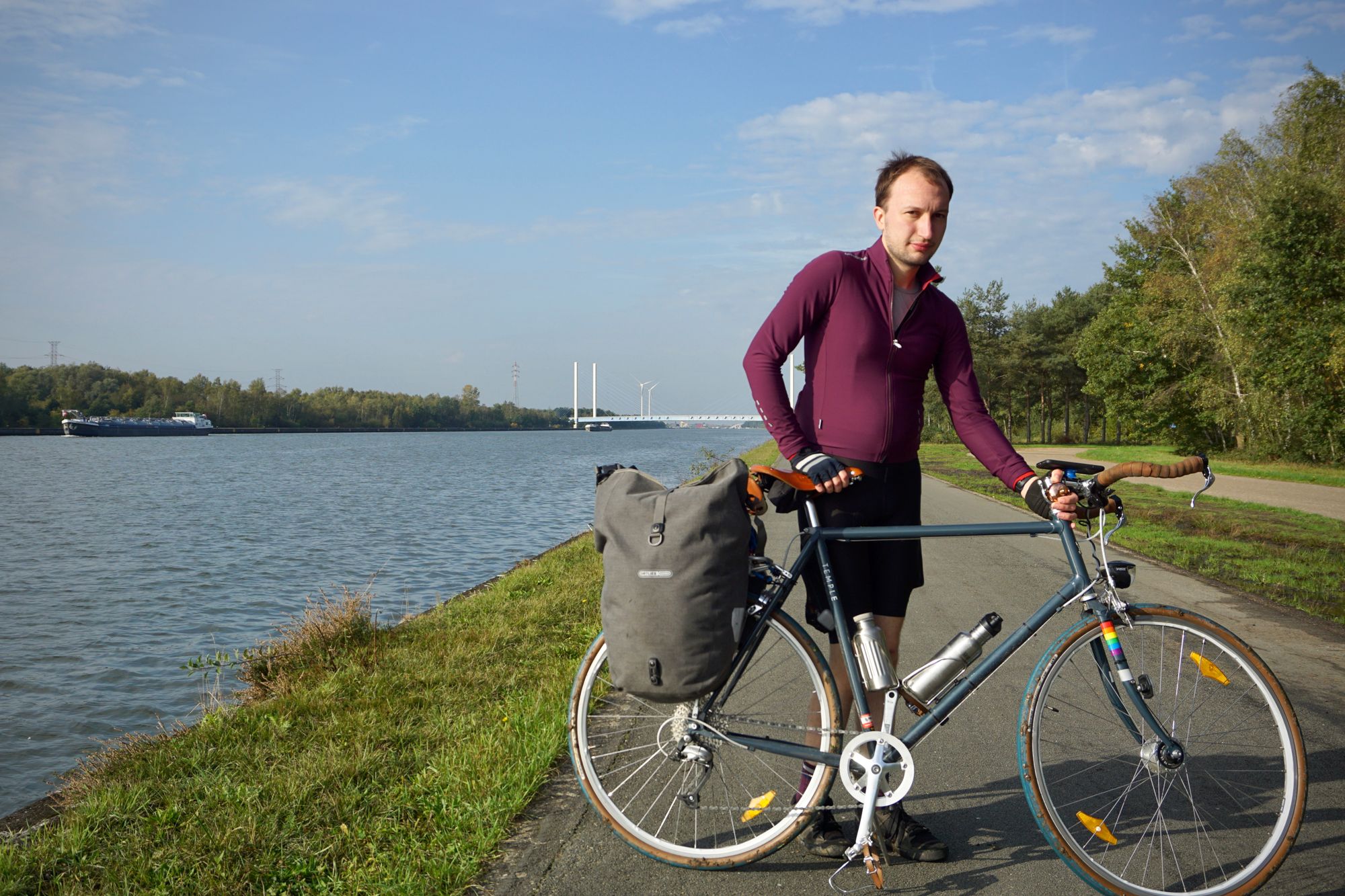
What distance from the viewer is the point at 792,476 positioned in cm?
288

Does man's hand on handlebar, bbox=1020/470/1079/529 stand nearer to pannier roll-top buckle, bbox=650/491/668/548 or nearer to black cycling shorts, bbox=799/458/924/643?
black cycling shorts, bbox=799/458/924/643

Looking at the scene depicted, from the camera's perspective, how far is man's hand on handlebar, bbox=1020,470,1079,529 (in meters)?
2.89

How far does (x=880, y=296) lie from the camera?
3166 millimetres

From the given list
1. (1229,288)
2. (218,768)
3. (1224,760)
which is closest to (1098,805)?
(1224,760)

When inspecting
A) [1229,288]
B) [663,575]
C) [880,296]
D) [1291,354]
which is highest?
[1229,288]

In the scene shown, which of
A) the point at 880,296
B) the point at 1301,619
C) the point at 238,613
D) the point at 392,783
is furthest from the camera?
the point at 238,613

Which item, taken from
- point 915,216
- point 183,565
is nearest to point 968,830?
point 915,216

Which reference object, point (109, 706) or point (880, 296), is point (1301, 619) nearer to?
point (880, 296)

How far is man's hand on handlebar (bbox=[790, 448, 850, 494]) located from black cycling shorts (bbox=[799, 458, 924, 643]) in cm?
16

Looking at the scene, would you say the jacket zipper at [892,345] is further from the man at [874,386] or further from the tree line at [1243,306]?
the tree line at [1243,306]

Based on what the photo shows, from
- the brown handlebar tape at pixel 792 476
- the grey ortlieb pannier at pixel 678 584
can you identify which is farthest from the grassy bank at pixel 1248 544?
the grey ortlieb pannier at pixel 678 584

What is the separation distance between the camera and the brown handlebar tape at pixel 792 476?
9.46ft

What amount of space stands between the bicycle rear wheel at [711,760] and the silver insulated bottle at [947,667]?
10.6 inches

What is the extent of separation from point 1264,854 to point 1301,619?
5.16 meters
